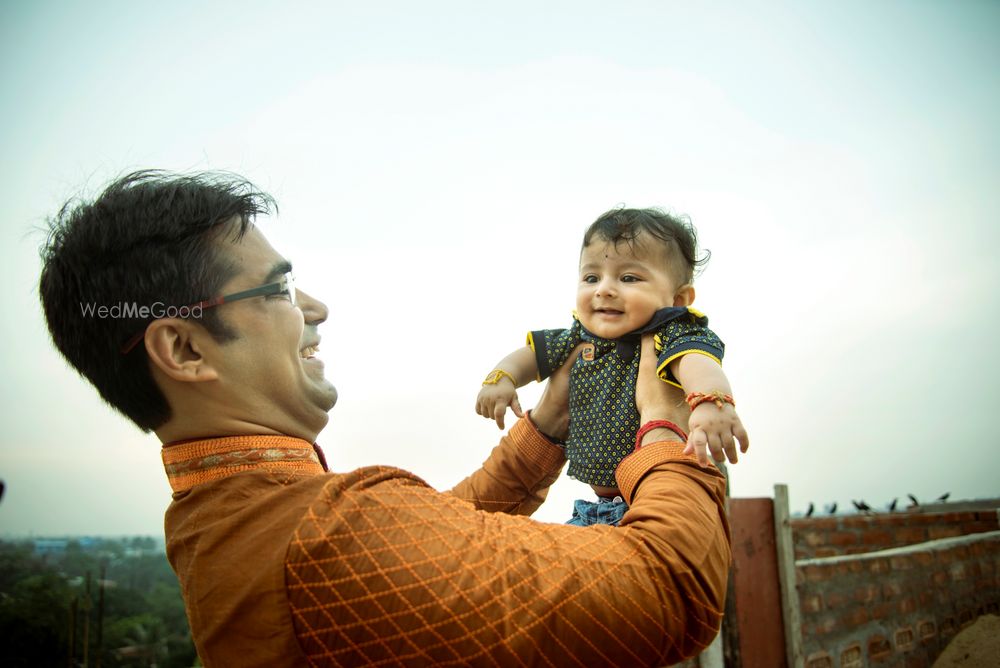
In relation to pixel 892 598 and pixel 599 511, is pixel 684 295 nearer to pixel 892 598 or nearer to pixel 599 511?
pixel 599 511

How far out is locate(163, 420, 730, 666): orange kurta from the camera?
1166 millimetres

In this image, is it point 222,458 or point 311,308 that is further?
point 311,308

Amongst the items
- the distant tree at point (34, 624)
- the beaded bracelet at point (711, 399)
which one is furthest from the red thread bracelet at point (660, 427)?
the distant tree at point (34, 624)

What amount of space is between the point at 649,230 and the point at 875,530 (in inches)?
266

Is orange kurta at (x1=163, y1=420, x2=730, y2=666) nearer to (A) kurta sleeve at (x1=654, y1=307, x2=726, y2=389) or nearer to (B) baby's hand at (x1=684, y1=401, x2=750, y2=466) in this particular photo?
(B) baby's hand at (x1=684, y1=401, x2=750, y2=466)

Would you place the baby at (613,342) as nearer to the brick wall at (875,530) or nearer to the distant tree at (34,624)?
the brick wall at (875,530)

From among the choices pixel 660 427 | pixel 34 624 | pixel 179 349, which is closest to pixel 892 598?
A: pixel 660 427

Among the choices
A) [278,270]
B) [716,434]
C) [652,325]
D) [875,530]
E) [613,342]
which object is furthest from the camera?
[875,530]

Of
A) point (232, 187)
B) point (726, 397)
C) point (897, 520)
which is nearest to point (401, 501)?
point (726, 397)

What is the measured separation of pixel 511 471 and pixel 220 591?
1.08 m

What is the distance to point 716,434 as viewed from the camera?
143 cm

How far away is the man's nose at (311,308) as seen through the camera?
1779 mm

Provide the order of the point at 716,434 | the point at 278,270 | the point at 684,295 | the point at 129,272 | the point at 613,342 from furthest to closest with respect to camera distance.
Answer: the point at 684,295, the point at 613,342, the point at 278,270, the point at 129,272, the point at 716,434

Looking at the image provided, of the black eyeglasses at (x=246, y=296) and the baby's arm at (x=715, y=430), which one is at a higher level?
the black eyeglasses at (x=246, y=296)
